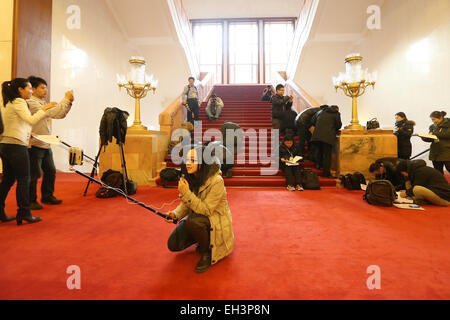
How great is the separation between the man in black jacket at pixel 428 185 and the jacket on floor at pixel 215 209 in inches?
137

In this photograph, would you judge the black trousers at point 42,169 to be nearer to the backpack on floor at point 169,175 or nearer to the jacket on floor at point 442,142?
the backpack on floor at point 169,175

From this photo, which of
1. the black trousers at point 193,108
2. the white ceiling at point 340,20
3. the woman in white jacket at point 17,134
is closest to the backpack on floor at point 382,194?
the woman in white jacket at point 17,134

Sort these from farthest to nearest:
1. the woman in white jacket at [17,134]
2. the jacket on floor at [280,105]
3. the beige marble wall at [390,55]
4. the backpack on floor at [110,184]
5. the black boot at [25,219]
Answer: the beige marble wall at [390,55] < the jacket on floor at [280,105] < the backpack on floor at [110,184] < the black boot at [25,219] < the woman in white jacket at [17,134]

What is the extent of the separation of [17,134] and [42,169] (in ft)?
3.87

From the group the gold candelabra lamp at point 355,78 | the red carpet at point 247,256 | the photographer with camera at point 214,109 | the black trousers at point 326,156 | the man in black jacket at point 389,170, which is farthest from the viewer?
the photographer with camera at point 214,109

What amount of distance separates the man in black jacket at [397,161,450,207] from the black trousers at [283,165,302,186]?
186 cm

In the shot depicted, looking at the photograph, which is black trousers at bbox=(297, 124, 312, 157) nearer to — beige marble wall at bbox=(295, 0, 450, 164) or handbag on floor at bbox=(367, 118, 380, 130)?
handbag on floor at bbox=(367, 118, 380, 130)

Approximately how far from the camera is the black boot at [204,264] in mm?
1759

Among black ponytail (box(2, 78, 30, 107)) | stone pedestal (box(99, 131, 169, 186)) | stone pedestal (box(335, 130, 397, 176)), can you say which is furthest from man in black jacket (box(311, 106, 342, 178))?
black ponytail (box(2, 78, 30, 107))

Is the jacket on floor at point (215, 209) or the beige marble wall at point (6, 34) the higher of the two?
the beige marble wall at point (6, 34)

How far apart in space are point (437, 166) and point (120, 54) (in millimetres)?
11324
